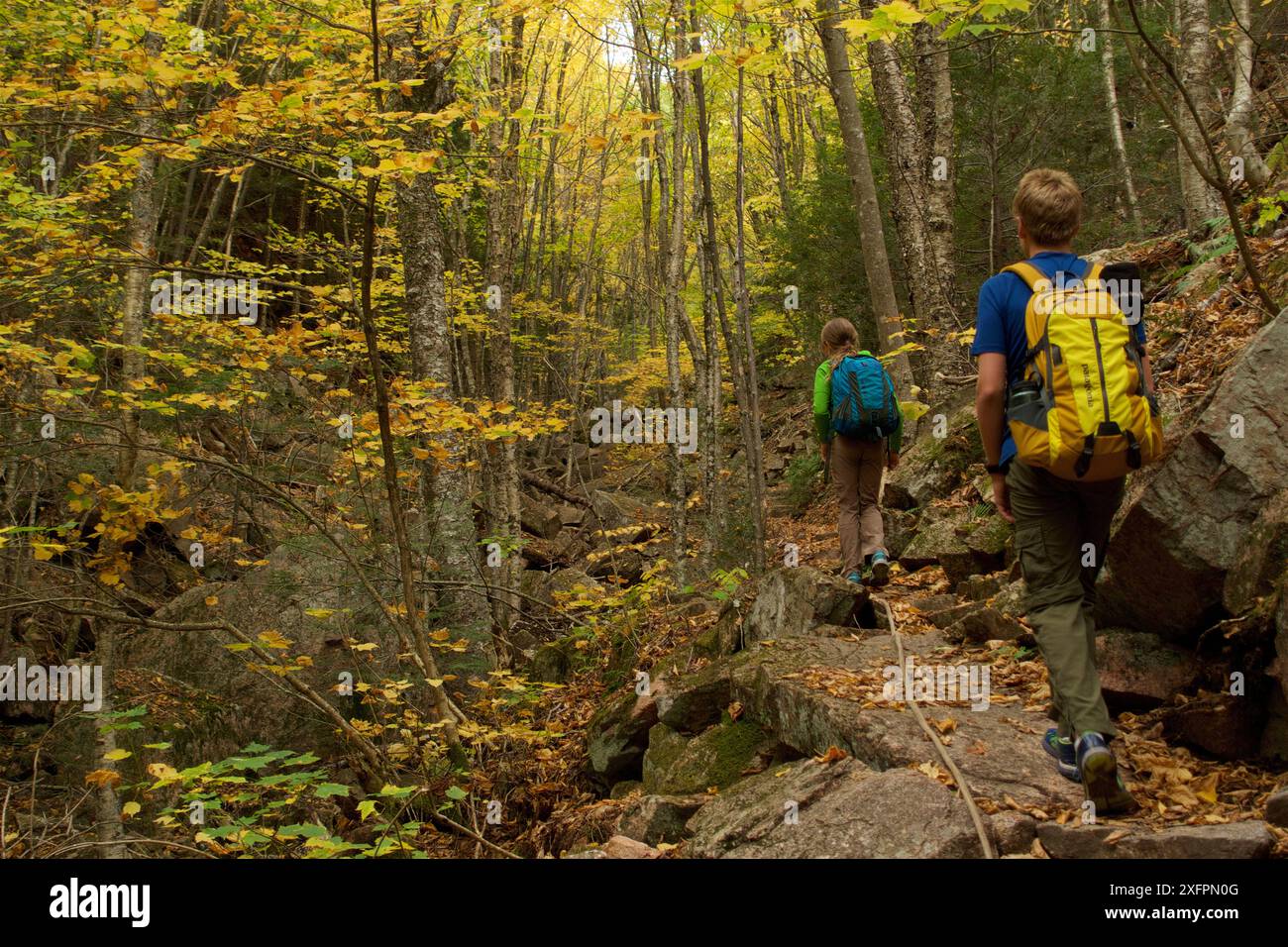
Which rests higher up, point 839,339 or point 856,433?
point 839,339

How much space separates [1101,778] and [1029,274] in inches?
75.3

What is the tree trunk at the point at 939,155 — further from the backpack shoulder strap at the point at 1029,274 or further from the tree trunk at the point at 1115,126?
the backpack shoulder strap at the point at 1029,274

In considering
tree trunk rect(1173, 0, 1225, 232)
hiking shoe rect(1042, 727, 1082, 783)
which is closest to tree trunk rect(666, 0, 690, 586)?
tree trunk rect(1173, 0, 1225, 232)

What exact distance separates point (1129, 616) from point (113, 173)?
9.70 metres

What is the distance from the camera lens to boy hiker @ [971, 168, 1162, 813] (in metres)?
2.88

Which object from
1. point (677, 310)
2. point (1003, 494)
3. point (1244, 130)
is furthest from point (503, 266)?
point (1003, 494)

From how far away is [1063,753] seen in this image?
3342 mm

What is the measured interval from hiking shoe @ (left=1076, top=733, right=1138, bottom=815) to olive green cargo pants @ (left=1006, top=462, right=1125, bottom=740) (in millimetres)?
84

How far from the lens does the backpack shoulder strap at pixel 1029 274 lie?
308 cm

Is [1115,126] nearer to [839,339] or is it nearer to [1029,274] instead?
[839,339]

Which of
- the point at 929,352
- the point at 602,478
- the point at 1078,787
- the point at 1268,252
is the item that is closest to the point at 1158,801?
the point at 1078,787

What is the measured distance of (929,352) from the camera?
9.72 meters

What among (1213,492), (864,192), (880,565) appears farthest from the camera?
(864,192)
